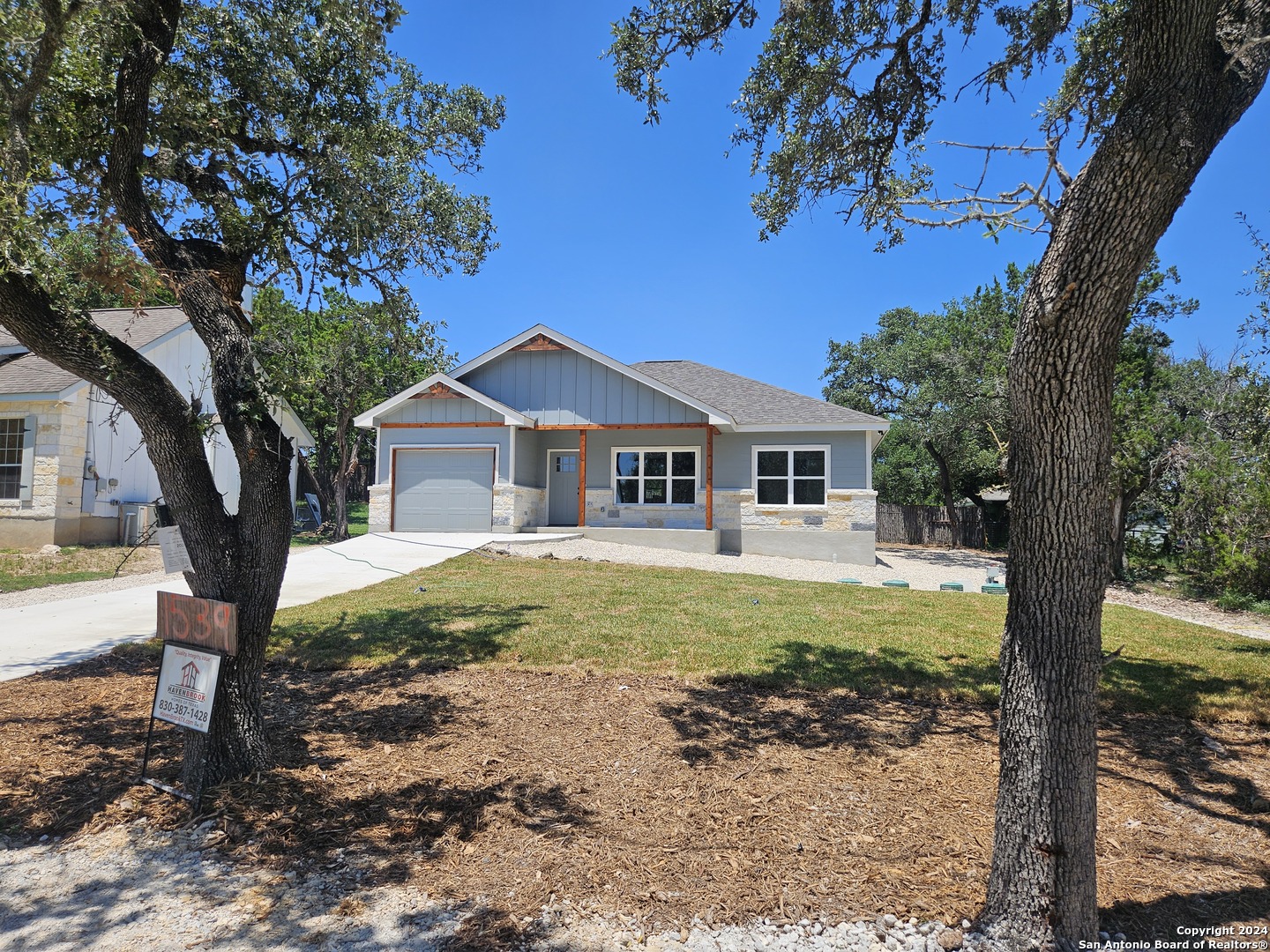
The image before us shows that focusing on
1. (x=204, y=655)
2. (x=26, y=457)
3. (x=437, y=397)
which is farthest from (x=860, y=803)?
(x=26, y=457)

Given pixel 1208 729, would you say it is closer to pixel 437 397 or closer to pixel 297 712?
pixel 297 712

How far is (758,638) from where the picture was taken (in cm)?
768

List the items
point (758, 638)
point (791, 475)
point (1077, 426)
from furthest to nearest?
1. point (791, 475)
2. point (758, 638)
3. point (1077, 426)

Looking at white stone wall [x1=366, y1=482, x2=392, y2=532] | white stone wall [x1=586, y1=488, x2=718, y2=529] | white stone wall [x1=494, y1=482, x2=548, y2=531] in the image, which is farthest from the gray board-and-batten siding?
white stone wall [x1=366, y1=482, x2=392, y2=532]

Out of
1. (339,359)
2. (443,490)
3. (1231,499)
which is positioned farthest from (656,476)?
(1231,499)

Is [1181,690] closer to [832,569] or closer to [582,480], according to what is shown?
[832,569]

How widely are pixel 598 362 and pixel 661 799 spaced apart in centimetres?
1597

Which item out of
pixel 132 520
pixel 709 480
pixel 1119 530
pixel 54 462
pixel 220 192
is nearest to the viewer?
pixel 220 192

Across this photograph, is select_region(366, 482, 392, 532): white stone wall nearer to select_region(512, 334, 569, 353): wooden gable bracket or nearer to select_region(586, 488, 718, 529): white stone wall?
select_region(512, 334, 569, 353): wooden gable bracket

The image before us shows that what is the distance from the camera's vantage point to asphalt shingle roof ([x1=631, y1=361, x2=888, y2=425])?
18844 millimetres

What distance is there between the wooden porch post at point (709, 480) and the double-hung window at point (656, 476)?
0.66 m

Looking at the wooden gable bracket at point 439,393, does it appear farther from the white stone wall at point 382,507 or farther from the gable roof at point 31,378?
the gable roof at point 31,378

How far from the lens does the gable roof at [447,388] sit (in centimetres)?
1836

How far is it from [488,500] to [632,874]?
1589 cm
